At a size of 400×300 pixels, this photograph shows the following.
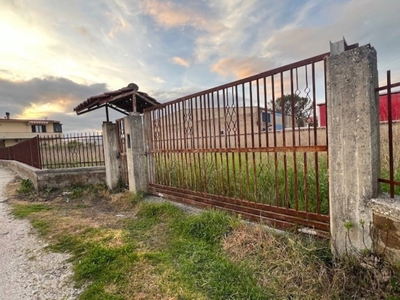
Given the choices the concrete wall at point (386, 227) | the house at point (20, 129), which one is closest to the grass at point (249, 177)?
the concrete wall at point (386, 227)

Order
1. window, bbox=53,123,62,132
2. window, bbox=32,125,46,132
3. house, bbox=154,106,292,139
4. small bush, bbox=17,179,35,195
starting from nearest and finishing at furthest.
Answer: house, bbox=154,106,292,139
small bush, bbox=17,179,35,195
window, bbox=32,125,46,132
window, bbox=53,123,62,132

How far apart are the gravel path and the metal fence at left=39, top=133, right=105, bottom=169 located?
15.0ft

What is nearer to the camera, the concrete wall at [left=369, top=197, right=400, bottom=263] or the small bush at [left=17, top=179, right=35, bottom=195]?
the concrete wall at [left=369, top=197, right=400, bottom=263]

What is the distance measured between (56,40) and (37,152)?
4.52 metres

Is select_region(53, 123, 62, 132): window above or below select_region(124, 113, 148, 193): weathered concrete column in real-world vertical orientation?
above

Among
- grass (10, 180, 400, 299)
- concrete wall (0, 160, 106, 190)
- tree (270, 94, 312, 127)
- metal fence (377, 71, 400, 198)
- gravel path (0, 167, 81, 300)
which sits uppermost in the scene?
tree (270, 94, 312, 127)

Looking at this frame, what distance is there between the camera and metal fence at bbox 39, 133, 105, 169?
8.67 meters

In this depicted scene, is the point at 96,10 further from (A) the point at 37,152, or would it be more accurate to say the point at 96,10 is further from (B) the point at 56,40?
(A) the point at 37,152

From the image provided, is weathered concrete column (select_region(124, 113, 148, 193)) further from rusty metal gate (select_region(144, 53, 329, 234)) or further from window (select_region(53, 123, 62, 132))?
window (select_region(53, 123, 62, 132))

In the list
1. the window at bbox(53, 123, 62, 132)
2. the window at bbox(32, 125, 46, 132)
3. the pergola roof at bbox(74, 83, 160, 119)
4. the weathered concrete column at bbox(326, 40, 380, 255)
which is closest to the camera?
the weathered concrete column at bbox(326, 40, 380, 255)

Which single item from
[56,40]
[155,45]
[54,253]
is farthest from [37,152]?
[54,253]

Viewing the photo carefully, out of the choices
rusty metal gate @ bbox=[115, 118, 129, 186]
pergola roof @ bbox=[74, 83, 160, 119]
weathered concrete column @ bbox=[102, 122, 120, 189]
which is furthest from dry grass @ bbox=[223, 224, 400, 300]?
weathered concrete column @ bbox=[102, 122, 120, 189]

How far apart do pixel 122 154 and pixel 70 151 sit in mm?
3371

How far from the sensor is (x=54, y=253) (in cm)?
354
